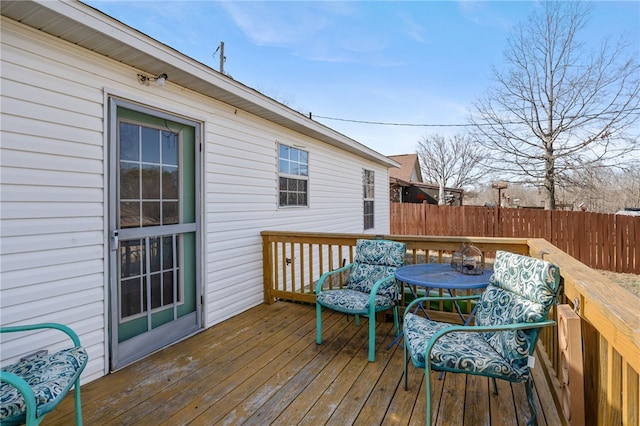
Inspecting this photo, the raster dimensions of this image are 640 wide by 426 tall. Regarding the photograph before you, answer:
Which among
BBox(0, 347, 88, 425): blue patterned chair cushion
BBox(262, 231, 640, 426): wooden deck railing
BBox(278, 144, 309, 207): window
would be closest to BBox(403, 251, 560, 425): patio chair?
BBox(262, 231, 640, 426): wooden deck railing

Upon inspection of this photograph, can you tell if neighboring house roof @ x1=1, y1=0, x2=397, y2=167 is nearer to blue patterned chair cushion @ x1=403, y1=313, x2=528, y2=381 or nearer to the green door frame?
the green door frame

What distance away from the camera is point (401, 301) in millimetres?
3721

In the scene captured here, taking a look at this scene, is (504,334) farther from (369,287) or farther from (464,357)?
(369,287)

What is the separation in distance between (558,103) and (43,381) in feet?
47.7

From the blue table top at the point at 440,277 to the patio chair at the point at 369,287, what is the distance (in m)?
0.17

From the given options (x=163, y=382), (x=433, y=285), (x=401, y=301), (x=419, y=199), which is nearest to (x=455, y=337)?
(x=433, y=285)

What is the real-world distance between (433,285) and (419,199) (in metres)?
16.4

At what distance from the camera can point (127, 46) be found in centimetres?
256

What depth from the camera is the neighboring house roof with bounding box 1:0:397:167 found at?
213 cm

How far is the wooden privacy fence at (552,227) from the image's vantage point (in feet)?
25.1

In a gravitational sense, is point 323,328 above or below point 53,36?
below

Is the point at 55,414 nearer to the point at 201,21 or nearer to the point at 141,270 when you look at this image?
the point at 141,270

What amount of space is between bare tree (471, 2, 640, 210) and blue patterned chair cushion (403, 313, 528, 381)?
39.7ft

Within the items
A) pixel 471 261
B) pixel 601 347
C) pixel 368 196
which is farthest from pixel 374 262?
pixel 368 196
